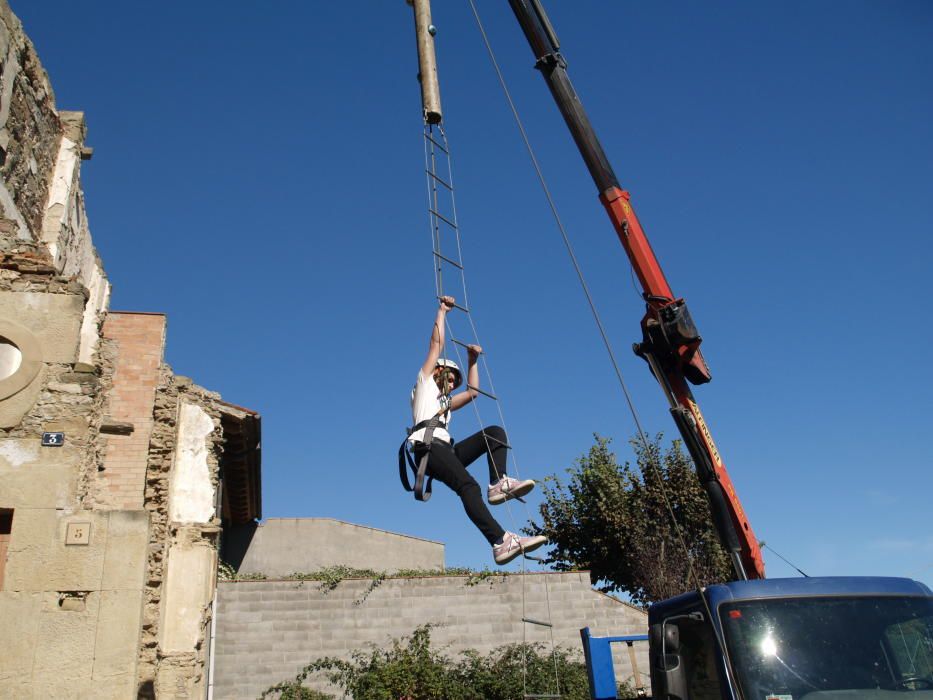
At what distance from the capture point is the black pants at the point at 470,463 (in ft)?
22.2

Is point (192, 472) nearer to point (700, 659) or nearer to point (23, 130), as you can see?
point (23, 130)

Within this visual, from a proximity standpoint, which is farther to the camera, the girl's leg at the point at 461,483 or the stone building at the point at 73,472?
the girl's leg at the point at 461,483

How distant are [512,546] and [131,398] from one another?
345 inches

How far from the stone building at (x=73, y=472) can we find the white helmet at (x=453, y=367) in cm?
286

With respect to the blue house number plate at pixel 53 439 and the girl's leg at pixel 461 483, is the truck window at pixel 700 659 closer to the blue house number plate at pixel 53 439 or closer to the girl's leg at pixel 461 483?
the girl's leg at pixel 461 483

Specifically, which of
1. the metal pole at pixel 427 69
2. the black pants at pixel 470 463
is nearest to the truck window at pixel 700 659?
the black pants at pixel 470 463

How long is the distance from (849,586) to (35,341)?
6.59 metres

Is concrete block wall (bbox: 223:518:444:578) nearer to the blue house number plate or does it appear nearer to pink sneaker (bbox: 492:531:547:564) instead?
the blue house number plate

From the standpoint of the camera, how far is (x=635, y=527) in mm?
24844

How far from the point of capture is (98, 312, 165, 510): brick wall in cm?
1173

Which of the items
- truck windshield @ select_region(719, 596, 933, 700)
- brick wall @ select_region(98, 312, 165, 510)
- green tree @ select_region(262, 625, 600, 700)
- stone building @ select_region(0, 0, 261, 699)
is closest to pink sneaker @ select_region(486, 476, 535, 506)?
truck windshield @ select_region(719, 596, 933, 700)

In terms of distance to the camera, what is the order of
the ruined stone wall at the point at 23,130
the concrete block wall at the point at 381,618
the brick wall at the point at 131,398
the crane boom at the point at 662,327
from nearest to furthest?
1. the crane boom at the point at 662,327
2. the ruined stone wall at the point at 23,130
3. the brick wall at the point at 131,398
4. the concrete block wall at the point at 381,618

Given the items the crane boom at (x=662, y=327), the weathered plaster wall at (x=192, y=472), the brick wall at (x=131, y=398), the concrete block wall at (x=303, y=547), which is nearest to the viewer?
the crane boom at (x=662, y=327)

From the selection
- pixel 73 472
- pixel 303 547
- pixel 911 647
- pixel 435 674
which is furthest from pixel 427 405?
pixel 303 547
